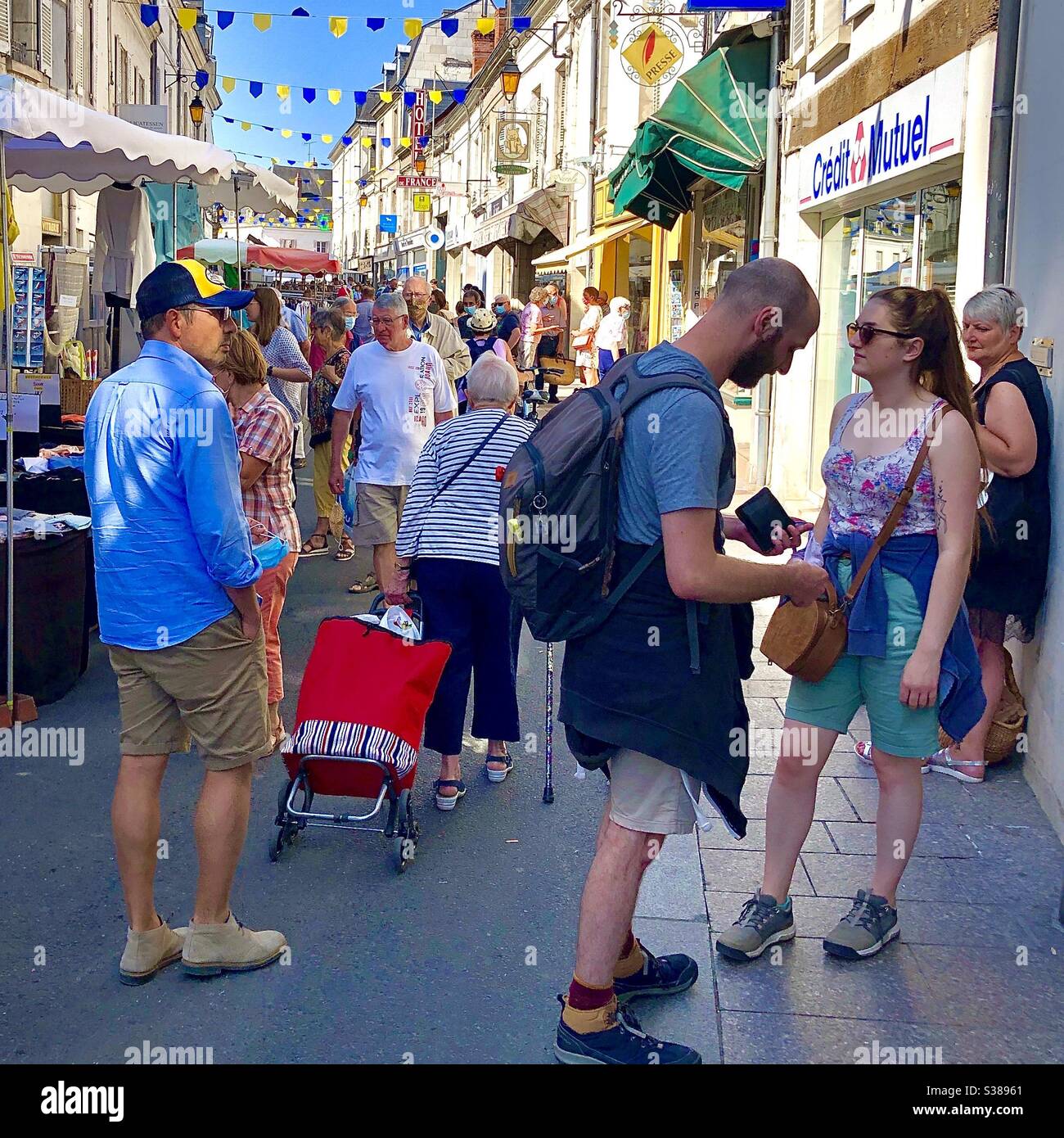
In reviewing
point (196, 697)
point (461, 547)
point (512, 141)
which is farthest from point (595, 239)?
point (196, 697)

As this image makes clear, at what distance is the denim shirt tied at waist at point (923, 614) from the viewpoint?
3.72 metres

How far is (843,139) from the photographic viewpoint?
383 inches

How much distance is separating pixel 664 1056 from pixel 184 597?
1755 mm

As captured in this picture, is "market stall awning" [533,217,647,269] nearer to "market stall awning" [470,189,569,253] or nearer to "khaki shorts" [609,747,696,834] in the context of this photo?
"market stall awning" [470,189,569,253]

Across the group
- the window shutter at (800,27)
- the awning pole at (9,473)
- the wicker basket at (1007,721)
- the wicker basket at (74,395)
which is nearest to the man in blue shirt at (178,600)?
the awning pole at (9,473)

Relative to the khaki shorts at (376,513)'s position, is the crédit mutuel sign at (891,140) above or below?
above

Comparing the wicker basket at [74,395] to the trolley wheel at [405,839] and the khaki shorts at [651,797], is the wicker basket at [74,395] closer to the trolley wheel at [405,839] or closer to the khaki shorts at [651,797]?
the trolley wheel at [405,839]

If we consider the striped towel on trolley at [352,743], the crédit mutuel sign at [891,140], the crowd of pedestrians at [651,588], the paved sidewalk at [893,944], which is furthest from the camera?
the crédit mutuel sign at [891,140]

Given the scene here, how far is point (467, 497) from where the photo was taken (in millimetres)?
5047

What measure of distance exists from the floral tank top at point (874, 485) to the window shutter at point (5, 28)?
708 inches

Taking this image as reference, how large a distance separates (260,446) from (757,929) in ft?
9.26

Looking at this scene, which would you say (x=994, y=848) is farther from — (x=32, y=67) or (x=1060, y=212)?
(x=32, y=67)

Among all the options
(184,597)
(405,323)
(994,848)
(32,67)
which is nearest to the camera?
(184,597)

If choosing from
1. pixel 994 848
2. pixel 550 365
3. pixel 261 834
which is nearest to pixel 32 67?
pixel 550 365
